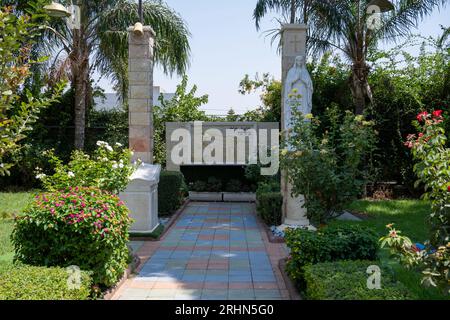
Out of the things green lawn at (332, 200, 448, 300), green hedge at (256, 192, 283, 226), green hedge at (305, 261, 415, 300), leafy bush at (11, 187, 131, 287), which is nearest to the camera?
green hedge at (305, 261, 415, 300)

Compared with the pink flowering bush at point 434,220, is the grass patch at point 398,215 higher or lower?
lower

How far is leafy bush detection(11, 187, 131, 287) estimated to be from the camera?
14.0 ft

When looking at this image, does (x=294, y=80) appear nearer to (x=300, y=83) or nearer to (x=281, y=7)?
(x=300, y=83)

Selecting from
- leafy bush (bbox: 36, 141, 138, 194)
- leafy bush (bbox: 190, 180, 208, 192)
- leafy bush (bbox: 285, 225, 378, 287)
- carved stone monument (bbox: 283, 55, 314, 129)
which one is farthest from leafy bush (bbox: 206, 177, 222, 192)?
leafy bush (bbox: 285, 225, 378, 287)

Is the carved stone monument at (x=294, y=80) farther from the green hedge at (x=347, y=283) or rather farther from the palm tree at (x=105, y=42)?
the palm tree at (x=105, y=42)

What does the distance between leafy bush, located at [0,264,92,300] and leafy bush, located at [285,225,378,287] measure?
2.01 m

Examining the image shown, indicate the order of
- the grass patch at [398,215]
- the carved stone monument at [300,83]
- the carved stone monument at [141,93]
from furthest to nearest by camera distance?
the carved stone monument at [141,93], the grass patch at [398,215], the carved stone monument at [300,83]

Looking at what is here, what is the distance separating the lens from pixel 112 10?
13148 mm

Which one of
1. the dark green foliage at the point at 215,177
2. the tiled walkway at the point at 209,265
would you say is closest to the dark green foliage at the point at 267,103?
the dark green foliage at the point at 215,177

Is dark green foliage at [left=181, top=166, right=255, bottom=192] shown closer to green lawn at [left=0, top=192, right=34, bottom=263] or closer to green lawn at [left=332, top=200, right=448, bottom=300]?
green lawn at [left=332, top=200, right=448, bottom=300]

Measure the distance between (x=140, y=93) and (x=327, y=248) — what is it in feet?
17.4

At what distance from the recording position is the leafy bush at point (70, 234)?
4273 millimetres

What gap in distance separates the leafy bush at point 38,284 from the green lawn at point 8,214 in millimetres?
459
